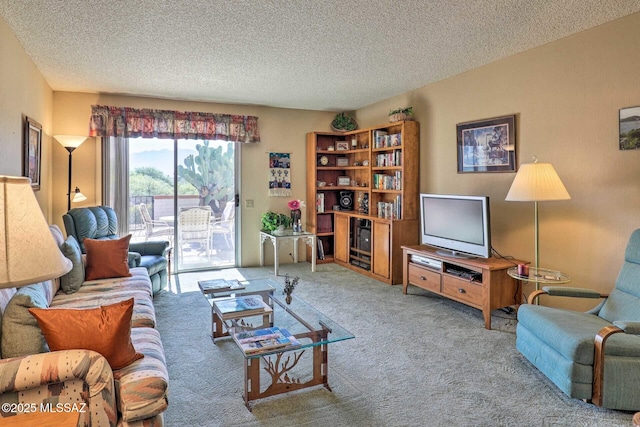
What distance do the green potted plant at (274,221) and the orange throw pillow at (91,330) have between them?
4.08m

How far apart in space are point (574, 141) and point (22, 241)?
387 centimetres

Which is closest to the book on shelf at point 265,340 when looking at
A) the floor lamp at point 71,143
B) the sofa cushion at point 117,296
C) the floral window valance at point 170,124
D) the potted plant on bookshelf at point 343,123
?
the sofa cushion at point 117,296

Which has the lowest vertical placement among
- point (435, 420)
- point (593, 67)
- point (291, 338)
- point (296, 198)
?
point (435, 420)

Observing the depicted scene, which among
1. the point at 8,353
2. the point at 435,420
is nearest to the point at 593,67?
the point at 435,420

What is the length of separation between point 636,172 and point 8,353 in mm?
4101

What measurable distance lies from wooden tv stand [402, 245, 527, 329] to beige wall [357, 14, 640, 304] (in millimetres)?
406

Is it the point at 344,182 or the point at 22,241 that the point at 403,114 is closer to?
the point at 344,182

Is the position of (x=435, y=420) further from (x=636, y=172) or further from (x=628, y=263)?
(x=636, y=172)

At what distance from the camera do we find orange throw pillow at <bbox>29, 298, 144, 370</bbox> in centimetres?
176

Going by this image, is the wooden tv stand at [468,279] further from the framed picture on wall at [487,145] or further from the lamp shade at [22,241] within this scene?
the lamp shade at [22,241]

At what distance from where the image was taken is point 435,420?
223cm

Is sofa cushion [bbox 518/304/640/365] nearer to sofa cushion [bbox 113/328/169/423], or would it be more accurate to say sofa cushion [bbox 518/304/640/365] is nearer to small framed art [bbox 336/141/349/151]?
sofa cushion [bbox 113/328/169/423]

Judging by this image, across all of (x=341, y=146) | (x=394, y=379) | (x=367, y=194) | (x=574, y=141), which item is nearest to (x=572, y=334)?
(x=394, y=379)

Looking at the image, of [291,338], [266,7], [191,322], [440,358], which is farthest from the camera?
[191,322]
